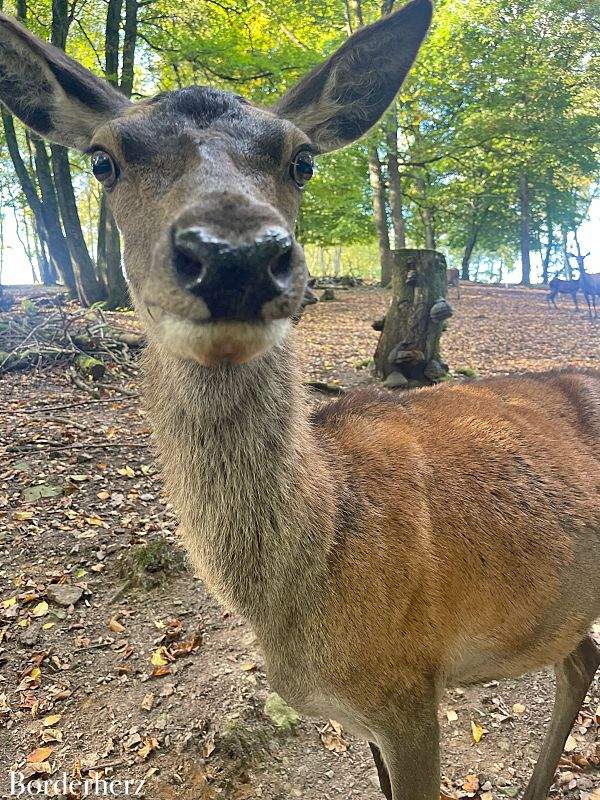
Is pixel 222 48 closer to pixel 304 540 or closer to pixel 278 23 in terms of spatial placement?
pixel 278 23

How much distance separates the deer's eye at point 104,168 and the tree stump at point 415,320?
5904 millimetres

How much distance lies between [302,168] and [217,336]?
1.13 meters

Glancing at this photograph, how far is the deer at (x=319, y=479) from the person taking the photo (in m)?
2.14

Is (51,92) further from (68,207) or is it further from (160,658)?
(68,207)

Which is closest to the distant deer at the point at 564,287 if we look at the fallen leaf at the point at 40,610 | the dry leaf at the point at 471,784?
the dry leaf at the point at 471,784

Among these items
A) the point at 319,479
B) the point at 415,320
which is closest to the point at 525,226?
the point at 415,320

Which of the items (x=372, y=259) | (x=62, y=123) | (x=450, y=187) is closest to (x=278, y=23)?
(x=450, y=187)

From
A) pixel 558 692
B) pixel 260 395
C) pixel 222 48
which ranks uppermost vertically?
pixel 222 48

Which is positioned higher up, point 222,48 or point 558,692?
point 222,48

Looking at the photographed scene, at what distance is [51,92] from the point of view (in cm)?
280

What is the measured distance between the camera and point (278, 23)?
1542 cm

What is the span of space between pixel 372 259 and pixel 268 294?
2370 inches

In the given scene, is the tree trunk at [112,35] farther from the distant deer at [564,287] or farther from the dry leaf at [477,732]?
the dry leaf at [477,732]

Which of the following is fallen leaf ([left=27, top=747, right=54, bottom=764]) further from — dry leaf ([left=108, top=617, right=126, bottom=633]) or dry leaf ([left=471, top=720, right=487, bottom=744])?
dry leaf ([left=471, top=720, right=487, bottom=744])
